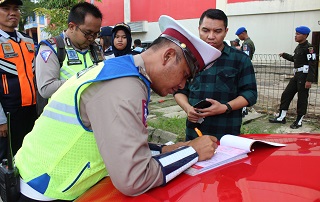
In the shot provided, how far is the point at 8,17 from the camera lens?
2.90 m

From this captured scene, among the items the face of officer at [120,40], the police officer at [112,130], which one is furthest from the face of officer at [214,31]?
the face of officer at [120,40]

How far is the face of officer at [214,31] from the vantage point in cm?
240

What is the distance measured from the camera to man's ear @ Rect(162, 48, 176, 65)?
4.17ft

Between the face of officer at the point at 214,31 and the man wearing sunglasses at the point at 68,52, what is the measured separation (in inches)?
36.0

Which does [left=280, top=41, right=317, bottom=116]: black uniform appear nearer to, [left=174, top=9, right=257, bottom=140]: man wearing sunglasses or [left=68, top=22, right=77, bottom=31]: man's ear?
[left=174, top=9, right=257, bottom=140]: man wearing sunglasses

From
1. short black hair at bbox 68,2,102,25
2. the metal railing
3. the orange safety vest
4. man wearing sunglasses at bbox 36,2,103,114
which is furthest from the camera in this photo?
the metal railing

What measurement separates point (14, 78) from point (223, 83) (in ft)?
6.24

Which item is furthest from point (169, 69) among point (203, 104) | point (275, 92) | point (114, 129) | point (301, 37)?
point (275, 92)

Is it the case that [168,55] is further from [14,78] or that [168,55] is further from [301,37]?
[301,37]

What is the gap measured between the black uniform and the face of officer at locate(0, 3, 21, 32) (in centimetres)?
462

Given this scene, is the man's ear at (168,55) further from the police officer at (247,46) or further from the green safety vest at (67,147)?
the police officer at (247,46)

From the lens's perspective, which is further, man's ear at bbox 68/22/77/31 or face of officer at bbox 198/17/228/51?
man's ear at bbox 68/22/77/31

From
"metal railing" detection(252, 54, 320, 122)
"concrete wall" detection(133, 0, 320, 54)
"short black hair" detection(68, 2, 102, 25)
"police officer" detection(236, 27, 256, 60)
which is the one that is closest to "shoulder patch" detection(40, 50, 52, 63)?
"short black hair" detection(68, 2, 102, 25)

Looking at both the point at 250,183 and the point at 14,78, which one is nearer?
the point at 250,183
